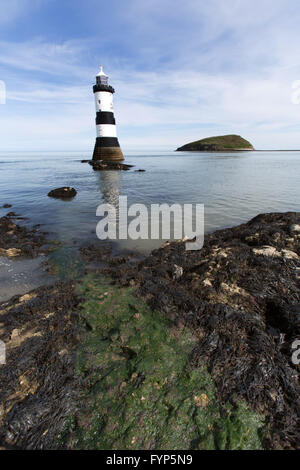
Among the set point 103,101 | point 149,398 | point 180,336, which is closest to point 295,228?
point 180,336

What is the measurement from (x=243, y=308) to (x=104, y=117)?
1781 inches

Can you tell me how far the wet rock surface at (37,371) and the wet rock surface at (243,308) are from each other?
5.93 ft

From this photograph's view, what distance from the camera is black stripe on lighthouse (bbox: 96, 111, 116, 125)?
40.5 meters

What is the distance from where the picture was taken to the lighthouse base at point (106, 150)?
45531mm

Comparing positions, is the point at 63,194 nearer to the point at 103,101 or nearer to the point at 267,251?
the point at 267,251

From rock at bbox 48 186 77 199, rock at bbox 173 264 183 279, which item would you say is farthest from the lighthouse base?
rock at bbox 173 264 183 279

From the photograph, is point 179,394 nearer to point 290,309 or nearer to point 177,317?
point 177,317

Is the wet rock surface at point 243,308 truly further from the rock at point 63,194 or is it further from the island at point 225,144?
the island at point 225,144

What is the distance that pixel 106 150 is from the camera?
46594 millimetres

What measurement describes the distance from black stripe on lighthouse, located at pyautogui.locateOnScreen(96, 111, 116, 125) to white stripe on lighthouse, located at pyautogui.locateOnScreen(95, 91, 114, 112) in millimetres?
666

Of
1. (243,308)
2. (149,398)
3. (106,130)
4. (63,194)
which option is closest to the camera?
(149,398)

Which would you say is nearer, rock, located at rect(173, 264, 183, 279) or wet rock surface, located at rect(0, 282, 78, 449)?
wet rock surface, located at rect(0, 282, 78, 449)

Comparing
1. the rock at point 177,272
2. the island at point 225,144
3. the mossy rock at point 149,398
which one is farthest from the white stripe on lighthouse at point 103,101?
the island at point 225,144

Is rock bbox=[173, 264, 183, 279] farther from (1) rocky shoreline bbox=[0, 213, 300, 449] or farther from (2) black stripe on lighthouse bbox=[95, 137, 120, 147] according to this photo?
(2) black stripe on lighthouse bbox=[95, 137, 120, 147]
